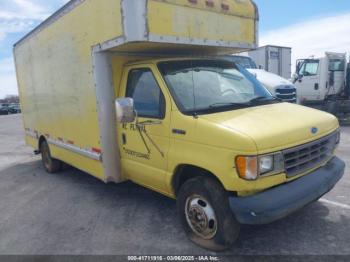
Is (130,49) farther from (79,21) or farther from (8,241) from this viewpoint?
(8,241)

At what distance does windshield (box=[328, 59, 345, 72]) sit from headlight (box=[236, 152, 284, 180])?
13.2m

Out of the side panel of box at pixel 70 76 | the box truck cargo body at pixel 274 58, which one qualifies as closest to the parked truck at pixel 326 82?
the box truck cargo body at pixel 274 58

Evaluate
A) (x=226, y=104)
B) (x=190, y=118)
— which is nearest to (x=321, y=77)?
(x=226, y=104)

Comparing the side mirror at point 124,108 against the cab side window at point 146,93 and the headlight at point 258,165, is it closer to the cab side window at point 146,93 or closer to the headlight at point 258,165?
the cab side window at point 146,93

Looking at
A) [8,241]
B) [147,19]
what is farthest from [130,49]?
[8,241]

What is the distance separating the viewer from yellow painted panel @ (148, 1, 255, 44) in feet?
13.4

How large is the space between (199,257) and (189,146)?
4.10ft

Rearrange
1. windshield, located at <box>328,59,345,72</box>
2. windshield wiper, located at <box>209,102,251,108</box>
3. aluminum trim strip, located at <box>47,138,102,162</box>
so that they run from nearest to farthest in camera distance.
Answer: windshield wiper, located at <box>209,102,251,108</box> < aluminum trim strip, located at <box>47,138,102,162</box> < windshield, located at <box>328,59,345,72</box>

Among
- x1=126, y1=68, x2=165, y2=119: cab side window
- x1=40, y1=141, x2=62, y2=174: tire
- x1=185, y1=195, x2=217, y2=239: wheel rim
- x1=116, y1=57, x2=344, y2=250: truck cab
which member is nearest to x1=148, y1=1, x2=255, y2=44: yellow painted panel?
x1=116, y1=57, x2=344, y2=250: truck cab

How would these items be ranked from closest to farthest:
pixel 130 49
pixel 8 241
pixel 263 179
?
pixel 263 179 → pixel 8 241 → pixel 130 49

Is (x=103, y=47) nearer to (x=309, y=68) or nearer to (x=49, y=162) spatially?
(x=49, y=162)

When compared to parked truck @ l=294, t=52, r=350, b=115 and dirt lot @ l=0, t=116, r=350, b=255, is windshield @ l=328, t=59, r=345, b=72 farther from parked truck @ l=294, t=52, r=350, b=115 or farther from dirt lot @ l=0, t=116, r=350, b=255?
dirt lot @ l=0, t=116, r=350, b=255

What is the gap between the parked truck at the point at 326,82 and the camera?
47.4ft

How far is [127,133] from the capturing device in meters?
4.78
